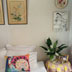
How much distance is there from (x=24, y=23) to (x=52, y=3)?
0.71 m

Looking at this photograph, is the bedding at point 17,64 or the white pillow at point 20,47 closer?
the bedding at point 17,64

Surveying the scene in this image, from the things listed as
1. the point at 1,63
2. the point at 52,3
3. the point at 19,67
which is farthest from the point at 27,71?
the point at 52,3

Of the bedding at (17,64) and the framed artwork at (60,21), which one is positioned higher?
the framed artwork at (60,21)

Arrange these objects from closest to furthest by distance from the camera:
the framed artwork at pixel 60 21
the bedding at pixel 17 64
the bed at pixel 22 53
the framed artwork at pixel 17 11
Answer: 1. the bedding at pixel 17 64
2. the bed at pixel 22 53
3. the framed artwork at pixel 17 11
4. the framed artwork at pixel 60 21

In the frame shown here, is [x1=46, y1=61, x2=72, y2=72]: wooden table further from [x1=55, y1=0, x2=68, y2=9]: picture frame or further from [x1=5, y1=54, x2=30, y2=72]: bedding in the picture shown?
[x1=55, y1=0, x2=68, y2=9]: picture frame

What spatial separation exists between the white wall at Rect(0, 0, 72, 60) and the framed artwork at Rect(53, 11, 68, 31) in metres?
0.08

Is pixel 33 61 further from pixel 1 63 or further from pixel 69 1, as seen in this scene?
pixel 69 1

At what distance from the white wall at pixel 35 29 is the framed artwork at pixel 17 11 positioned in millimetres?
84

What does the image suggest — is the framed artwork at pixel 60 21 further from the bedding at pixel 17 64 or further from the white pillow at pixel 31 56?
the bedding at pixel 17 64

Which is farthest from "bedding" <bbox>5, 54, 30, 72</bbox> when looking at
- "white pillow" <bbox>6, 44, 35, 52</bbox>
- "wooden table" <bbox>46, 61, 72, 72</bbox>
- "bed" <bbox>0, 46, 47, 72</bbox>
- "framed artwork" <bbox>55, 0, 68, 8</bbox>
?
"framed artwork" <bbox>55, 0, 68, 8</bbox>

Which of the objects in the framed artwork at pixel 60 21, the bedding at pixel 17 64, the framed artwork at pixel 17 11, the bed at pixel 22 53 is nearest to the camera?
the bedding at pixel 17 64

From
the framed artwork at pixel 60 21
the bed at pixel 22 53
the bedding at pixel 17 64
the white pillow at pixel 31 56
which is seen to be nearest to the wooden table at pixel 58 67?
the bed at pixel 22 53

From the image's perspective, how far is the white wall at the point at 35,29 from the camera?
2.01m

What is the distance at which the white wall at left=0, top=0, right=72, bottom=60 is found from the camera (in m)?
2.01
